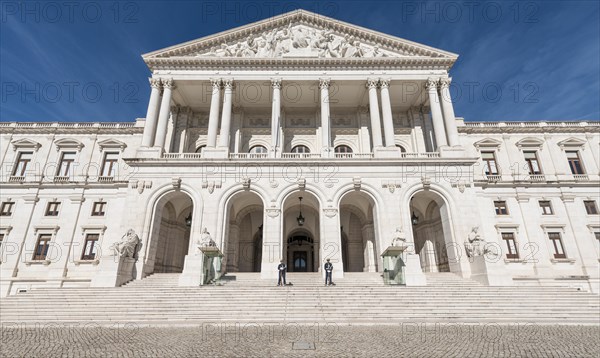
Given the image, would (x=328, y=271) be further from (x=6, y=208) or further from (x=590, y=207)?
(x=6, y=208)

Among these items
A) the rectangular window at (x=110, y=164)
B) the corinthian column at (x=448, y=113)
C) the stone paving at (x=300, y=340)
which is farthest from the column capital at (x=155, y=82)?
the corinthian column at (x=448, y=113)

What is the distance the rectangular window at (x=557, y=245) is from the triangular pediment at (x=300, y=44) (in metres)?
16.6

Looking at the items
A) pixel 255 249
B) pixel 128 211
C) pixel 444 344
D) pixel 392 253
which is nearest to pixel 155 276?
pixel 128 211

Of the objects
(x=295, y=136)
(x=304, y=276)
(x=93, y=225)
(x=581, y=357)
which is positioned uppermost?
(x=295, y=136)

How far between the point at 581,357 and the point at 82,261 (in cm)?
2991

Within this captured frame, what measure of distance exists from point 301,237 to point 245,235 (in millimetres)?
4844

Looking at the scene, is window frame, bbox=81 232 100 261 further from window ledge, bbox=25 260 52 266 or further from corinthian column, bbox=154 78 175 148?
corinthian column, bbox=154 78 175 148

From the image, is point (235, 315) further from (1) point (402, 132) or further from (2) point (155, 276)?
(1) point (402, 132)

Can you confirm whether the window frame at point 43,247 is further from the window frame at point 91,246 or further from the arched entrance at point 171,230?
the arched entrance at point 171,230

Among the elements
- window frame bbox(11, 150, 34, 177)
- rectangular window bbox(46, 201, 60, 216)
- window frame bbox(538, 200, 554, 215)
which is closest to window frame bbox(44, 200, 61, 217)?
rectangular window bbox(46, 201, 60, 216)

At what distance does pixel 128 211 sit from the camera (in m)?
21.5

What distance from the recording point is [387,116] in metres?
24.8

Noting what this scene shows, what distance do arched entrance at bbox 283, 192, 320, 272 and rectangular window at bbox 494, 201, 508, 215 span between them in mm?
15435

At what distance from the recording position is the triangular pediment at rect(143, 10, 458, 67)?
26.1 m
